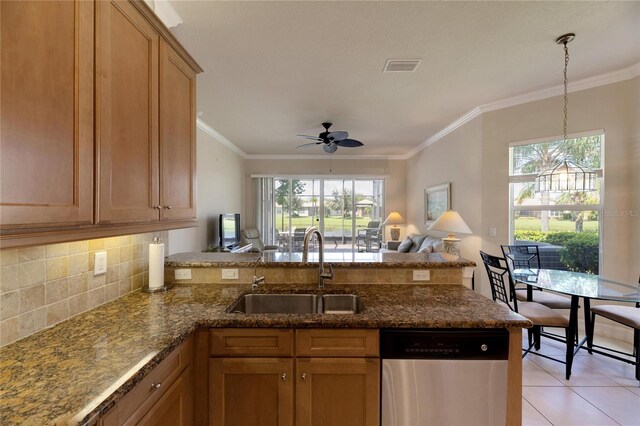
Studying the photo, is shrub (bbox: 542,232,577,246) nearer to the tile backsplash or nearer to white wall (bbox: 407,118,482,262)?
white wall (bbox: 407,118,482,262)

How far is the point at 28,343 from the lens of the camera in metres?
1.05

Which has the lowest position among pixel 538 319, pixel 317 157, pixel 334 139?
pixel 538 319

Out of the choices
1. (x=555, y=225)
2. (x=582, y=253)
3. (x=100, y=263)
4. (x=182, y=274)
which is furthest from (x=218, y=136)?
(x=582, y=253)

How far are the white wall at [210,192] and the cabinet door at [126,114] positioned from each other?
2.52m

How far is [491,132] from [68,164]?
4.41 metres

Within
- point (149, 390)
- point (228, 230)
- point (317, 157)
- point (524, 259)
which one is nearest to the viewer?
point (149, 390)

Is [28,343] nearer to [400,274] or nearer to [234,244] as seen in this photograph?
[400,274]

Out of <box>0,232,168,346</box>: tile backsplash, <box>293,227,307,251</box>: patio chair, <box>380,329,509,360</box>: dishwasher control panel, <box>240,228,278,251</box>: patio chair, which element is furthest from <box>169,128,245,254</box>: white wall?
<box>380,329,509,360</box>: dishwasher control panel

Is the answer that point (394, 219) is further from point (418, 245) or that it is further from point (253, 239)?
point (253, 239)

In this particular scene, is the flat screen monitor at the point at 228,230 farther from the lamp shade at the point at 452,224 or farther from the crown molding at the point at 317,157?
the lamp shade at the point at 452,224

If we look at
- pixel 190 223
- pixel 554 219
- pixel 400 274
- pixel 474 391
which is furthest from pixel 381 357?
pixel 554 219

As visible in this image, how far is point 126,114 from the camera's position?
1196mm

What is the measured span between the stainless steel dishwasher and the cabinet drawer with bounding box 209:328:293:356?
493 millimetres

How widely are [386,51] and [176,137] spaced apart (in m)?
2.00
